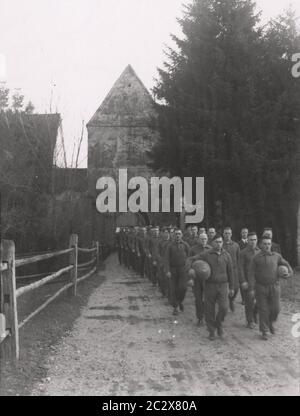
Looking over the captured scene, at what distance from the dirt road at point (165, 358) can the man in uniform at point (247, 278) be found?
299 mm

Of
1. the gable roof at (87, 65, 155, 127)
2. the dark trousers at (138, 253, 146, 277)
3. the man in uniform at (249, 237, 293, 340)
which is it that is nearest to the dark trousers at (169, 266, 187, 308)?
the man in uniform at (249, 237, 293, 340)

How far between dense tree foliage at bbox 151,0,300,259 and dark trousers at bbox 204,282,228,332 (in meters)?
10.4

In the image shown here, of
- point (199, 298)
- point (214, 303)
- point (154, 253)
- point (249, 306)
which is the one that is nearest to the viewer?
point (214, 303)

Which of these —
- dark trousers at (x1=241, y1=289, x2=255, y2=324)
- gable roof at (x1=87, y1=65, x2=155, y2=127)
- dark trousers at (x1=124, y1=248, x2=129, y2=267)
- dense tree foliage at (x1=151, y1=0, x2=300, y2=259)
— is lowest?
dark trousers at (x1=124, y1=248, x2=129, y2=267)

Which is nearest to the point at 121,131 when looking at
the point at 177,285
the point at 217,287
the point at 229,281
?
the point at 177,285

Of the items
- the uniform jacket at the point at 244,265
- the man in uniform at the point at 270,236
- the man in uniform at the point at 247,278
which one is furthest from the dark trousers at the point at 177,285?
the man in uniform at the point at 270,236

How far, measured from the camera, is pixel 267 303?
344 inches

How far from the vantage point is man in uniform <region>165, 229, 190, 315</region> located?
11.4m

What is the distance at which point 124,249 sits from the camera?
82.2 ft

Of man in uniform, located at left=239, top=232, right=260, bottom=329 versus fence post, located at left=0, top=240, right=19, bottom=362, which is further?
man in uniform, located at left=239, top=232, right=260, bottom=329

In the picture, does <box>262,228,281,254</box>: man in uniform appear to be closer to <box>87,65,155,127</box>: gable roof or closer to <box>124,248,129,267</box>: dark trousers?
<box>124,248,129,267</box>: dark trousers

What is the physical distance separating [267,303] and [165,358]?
2293 millimetres

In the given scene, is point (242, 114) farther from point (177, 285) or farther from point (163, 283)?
point (177, 285)
